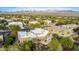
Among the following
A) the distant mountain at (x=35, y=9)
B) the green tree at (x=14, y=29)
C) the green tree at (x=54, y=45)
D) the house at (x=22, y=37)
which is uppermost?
the distant mountain at (x=35, y=9)

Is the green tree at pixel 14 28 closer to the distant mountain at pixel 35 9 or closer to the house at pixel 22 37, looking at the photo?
the house at pixel 22 37

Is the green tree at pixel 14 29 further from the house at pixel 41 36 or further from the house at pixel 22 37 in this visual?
the house at pixel 41 36

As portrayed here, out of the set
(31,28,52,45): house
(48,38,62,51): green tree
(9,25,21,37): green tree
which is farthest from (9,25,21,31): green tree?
(48,38,62,51): green tree

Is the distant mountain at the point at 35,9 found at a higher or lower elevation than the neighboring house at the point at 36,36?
higher

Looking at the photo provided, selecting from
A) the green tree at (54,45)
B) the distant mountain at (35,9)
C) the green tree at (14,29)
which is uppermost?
the distant mountain at (35,9)

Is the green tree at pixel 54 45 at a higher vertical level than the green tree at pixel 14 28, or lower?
lower

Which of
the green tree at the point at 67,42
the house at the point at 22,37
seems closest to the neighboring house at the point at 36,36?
the house at the point at 22,37

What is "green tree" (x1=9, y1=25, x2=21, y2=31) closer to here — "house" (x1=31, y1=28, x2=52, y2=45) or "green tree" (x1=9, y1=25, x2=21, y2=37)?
"green tree" (x1=9, y1=25, x2=21, y2=37)
